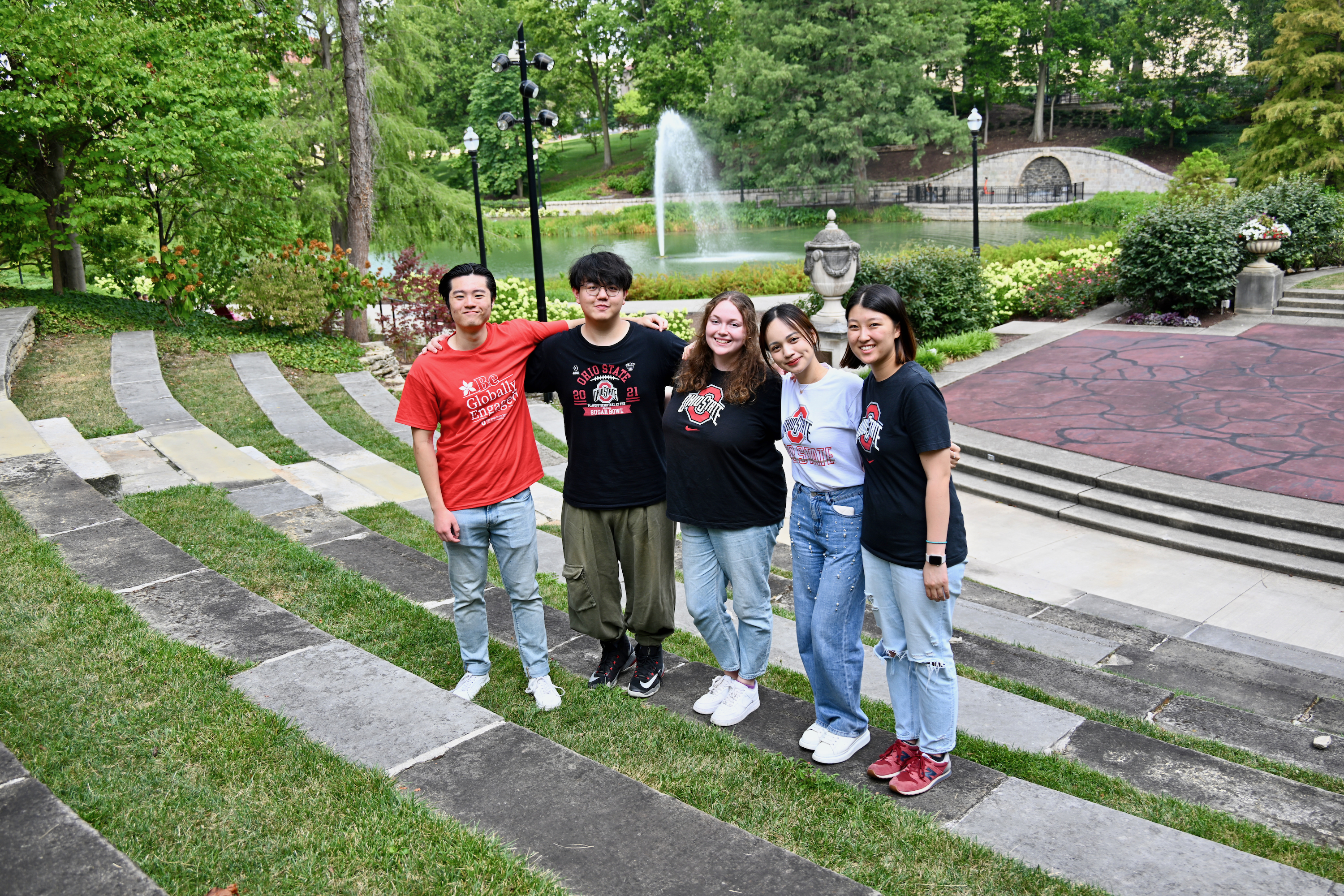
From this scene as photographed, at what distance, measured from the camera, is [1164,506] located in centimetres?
793

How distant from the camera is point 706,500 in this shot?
12.0ft

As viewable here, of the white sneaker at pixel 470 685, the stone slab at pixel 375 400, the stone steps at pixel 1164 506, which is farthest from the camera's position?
the stone slab at pixel 375 400

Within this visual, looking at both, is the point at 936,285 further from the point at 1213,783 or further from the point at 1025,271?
the point at 1213,783

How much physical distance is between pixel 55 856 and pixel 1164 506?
784 centimetres

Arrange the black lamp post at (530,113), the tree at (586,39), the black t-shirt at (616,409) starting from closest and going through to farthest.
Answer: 1. the black t-shirt at (616,409)
2. the black lamp post at (530,113)
3. the tree at (586,39)

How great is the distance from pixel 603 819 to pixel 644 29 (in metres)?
59.4

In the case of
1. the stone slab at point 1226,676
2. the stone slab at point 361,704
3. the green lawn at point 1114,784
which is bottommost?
the stone slab at point 1226,676

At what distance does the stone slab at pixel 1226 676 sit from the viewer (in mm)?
4707

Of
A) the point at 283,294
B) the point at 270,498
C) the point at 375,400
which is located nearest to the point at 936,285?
the point at 375,400

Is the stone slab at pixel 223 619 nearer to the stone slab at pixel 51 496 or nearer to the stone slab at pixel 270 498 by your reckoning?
the stone slab at pixel 51 496

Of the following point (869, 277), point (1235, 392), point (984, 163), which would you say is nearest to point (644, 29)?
point (984, 163)

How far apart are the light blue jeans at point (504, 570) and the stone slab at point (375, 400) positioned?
6.12 m

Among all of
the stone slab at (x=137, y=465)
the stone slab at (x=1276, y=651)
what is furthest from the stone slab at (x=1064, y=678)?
the stone slab at (x=137, y=465)

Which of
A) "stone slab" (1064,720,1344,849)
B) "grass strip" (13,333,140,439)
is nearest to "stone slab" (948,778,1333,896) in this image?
"stone slab" (1064,720,1344,849)
